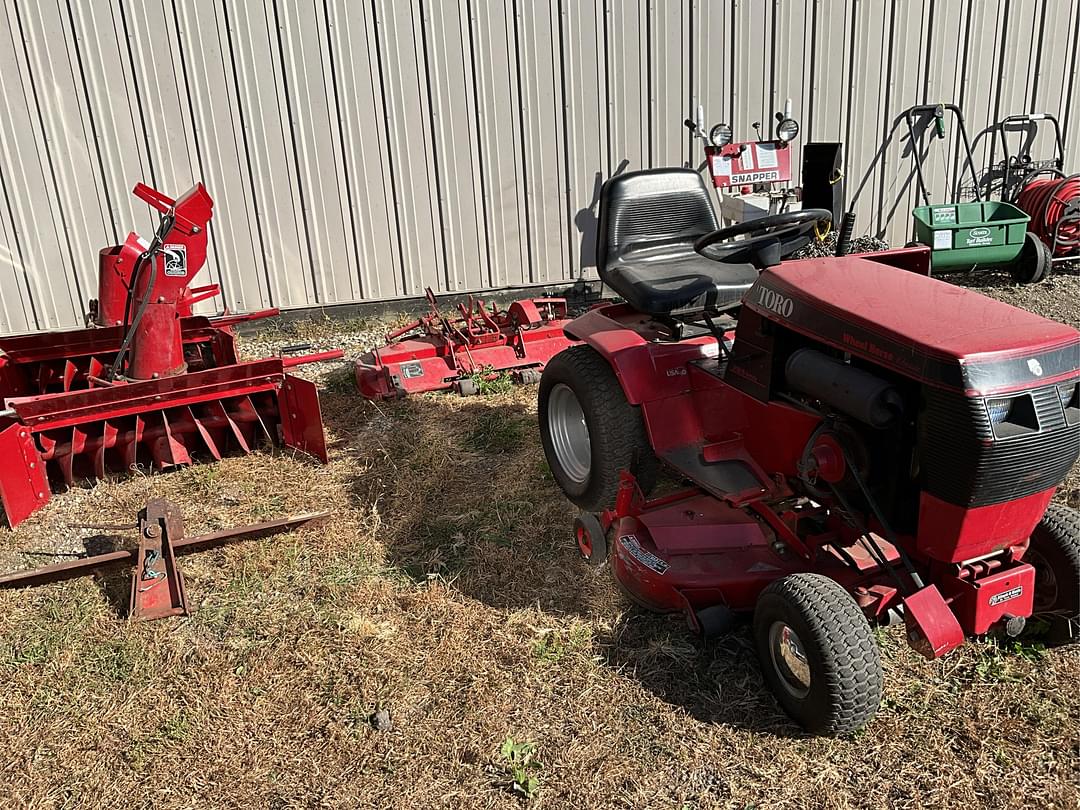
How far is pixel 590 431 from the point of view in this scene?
2998 millimetres

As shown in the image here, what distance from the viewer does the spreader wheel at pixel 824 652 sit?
6.36ft

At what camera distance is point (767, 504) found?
8.41ft

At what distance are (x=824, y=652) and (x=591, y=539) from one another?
99 cm

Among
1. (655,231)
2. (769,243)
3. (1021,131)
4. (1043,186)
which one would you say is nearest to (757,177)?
(1043,186)

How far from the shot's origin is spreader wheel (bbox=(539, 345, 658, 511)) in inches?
115

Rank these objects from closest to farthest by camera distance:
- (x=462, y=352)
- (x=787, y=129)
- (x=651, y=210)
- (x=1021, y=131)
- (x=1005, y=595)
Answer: (x=1005, y=595), (x=651, y=210), (x=462, y=352), (x=787, y=129), (x=1021, y=131)

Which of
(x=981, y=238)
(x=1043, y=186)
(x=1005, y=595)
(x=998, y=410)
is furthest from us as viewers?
(x=1043, y=186)

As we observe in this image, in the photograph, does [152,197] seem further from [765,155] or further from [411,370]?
[765,155]

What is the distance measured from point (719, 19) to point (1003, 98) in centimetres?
278

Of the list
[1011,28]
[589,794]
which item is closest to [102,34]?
[589,794]

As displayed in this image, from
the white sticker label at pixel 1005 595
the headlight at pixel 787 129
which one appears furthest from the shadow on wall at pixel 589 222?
the white sticker label at pixel 1005 595

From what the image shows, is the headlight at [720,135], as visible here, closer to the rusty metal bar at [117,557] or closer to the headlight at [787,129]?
the headlight at [787,129]

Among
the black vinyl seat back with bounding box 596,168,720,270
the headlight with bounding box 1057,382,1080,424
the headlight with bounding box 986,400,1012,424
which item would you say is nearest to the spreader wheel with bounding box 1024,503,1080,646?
the headlight with bounding box 1057,382,1080,424

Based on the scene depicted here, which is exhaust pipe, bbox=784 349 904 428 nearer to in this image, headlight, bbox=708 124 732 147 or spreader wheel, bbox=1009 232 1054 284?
headlight, bbox=708 124 732 147
